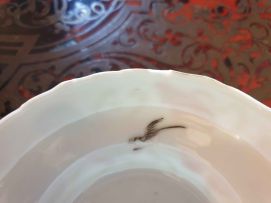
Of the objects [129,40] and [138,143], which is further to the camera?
[129,40]

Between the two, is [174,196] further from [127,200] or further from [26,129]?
[26,129]

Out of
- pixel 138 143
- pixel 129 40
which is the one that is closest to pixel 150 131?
pixel 138 143

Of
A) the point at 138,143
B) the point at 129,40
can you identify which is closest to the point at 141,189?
the point at 138,143

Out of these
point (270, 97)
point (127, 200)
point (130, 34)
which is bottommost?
point (127, 200)

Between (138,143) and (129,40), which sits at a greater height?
(129,40)

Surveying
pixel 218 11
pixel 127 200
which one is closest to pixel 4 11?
pixel 218 11

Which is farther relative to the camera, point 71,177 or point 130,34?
point 130,34

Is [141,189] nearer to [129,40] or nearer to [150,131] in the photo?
[150,131]
